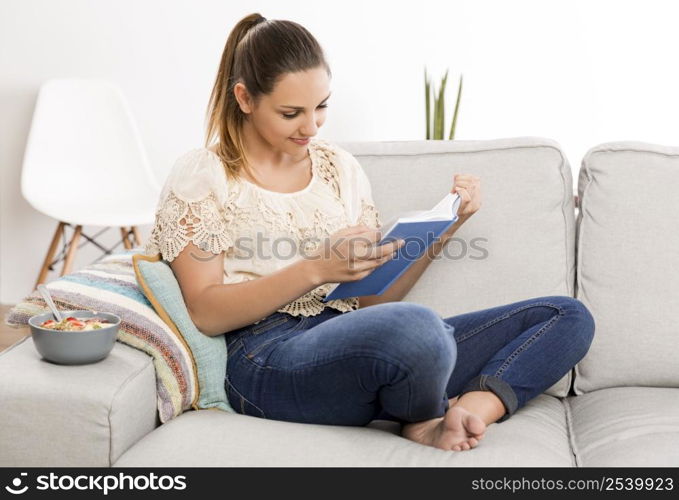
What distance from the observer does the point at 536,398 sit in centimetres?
180

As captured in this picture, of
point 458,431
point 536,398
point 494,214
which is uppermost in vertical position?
point 494,214

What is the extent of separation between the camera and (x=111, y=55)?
145 inches

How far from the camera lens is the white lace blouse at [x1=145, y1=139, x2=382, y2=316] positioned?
5.28 ft

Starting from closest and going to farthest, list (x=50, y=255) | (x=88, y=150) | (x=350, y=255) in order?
(x=350, y=255)
(x=50, y=255)
(x=88, y=150)

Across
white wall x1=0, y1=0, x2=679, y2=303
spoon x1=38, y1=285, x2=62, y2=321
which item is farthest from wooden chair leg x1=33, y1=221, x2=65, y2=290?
spoon x1=38, y1=285, x2=62, y2=321

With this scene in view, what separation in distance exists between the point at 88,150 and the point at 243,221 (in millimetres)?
2123

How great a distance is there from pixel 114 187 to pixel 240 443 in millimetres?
2333

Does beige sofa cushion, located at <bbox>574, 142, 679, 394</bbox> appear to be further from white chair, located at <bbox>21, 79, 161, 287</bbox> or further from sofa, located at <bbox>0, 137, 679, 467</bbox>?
white chair, located at <bbox>21, 79, 161, 287</bbox>

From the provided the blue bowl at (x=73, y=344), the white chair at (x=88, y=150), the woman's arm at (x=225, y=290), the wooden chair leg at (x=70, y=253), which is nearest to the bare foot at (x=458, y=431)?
the woman's arm at (x=225, y=290)

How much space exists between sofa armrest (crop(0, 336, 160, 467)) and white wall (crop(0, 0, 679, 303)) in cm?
233

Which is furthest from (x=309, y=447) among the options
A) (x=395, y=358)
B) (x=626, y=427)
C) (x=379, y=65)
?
(x=379, y=65)

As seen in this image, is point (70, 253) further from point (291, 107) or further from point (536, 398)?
point (536, 398)

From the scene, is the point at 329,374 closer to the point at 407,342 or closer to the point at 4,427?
the point at 407,342
